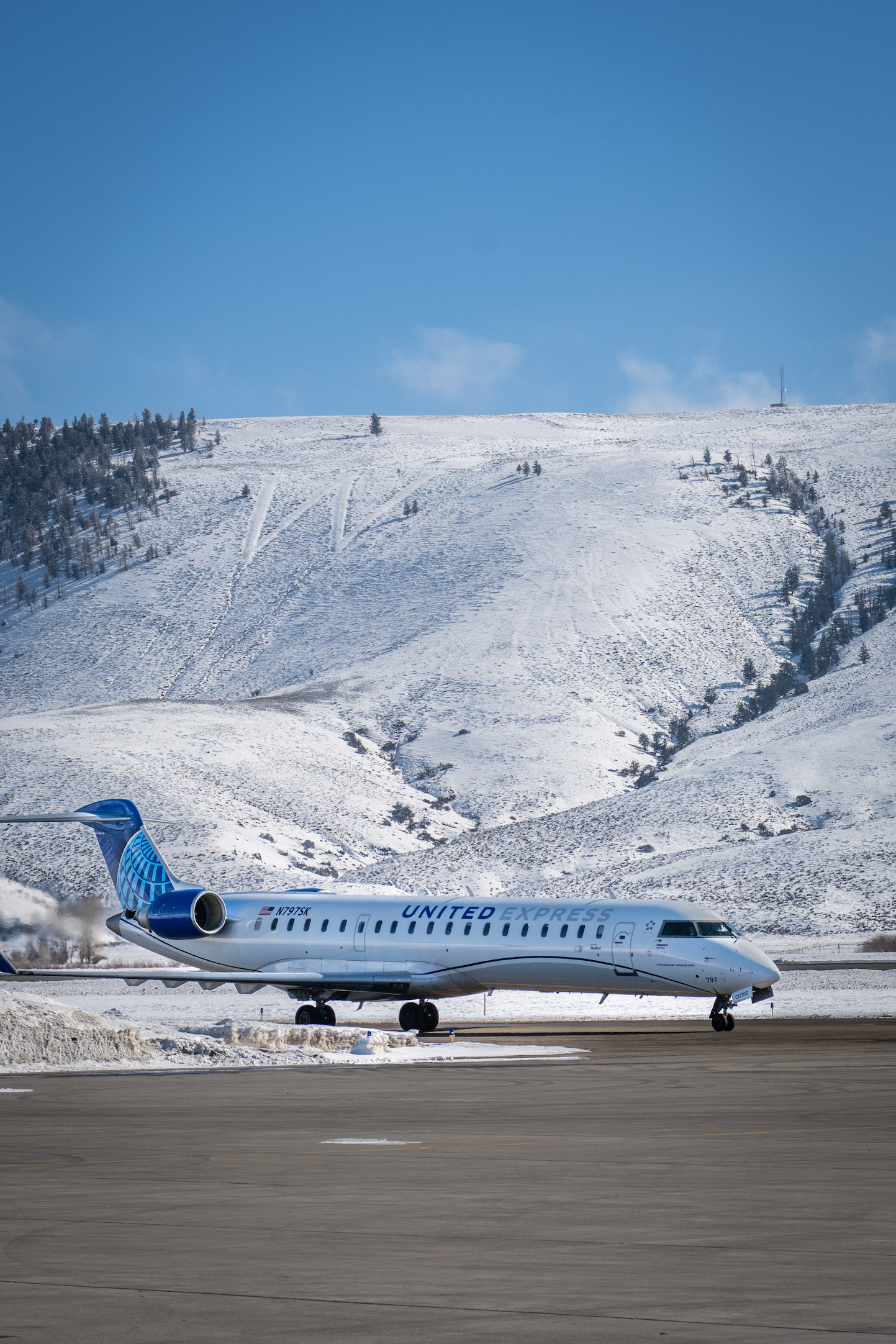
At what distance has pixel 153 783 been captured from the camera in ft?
333

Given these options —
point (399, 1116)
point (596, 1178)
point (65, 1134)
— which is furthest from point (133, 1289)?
point (399, 1116)

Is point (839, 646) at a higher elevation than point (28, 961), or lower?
higher

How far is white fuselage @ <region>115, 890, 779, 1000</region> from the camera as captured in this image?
34594 millimetres

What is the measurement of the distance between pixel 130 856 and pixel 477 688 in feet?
286

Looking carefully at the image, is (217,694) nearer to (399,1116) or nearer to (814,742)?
(814,742)

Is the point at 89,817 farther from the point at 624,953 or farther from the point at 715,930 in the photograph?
the point at 715,930

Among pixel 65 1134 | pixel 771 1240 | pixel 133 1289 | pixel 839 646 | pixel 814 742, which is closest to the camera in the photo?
pixel 133 1289

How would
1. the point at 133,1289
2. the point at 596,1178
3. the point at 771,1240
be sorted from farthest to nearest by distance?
the point at 596,1178, the point at 771,1240, the point at 133,1289

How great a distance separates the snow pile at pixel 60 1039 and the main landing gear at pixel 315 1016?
11442 mm

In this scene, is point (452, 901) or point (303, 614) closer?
point (452, 901)

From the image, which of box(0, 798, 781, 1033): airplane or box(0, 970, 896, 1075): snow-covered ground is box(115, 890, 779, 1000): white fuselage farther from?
box(0, 970, 896, 1075): snow-covered ground

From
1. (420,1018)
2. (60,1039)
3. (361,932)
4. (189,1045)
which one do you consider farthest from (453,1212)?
(361,932)

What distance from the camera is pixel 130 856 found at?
142 feet

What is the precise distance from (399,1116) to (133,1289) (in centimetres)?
1012
